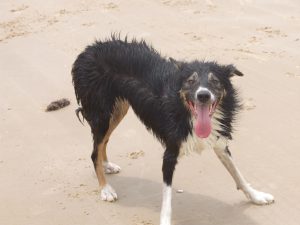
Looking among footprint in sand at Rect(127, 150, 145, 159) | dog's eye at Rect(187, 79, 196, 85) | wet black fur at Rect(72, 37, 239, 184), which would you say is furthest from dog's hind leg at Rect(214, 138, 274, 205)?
footprint in sand at Rect(127, 150, 145, 159)

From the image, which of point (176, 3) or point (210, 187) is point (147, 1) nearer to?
point (176, 3)

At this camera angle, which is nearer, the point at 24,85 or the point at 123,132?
the point at 123,132

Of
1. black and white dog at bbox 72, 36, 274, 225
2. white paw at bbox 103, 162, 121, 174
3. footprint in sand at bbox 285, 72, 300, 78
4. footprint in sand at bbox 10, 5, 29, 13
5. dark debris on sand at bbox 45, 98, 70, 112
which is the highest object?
black and white dog at bbox 72, 36, 274, 225

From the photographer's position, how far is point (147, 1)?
38.1 ft

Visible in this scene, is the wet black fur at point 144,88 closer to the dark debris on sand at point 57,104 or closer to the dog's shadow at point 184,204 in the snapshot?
the dog's shadow at point 184,204

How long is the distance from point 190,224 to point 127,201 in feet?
2.69

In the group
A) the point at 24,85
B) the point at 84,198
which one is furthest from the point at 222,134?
the point at 24,85

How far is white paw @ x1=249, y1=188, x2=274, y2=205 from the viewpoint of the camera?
17.5 ft

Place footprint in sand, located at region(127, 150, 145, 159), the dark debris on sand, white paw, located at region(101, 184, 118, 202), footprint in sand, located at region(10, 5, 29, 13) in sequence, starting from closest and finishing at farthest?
white paw, located at region(101, 184, 118, 202) < footprint in sand, located at region(127, 150, 145, 159) < the dark debris on sand < footprint in sand, located at region(10, 5, 29, 13)

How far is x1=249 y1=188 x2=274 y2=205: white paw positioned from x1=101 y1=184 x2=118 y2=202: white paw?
1368 millimetres

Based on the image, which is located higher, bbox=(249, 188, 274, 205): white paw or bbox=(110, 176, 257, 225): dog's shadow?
bbox=(249, 188, 274, 205): white paw

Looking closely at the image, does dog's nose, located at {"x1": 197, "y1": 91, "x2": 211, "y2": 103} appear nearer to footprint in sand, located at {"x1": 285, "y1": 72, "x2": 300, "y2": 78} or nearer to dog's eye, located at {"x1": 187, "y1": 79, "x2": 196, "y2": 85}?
dog's eye, located at {"x1": 187, "y1": 79, "x2": 196, "y2": 85}

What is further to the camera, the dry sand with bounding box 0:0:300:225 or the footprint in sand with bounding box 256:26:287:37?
the footprint in sand with bounding box 256:26:287:37

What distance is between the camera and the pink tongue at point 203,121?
4.82 m
